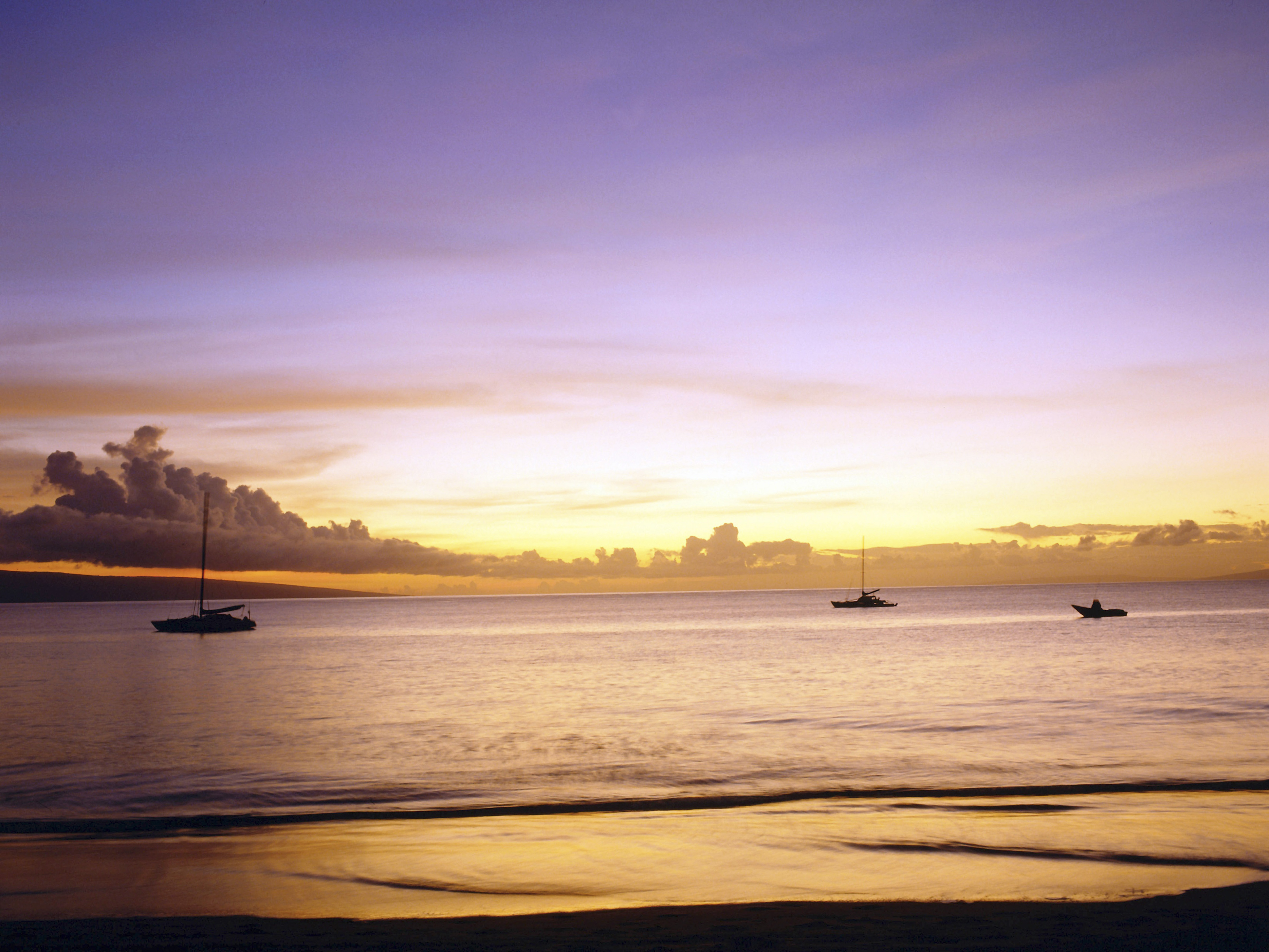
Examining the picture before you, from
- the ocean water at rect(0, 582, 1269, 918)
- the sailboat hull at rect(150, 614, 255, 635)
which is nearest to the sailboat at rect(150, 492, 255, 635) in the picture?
the sailboat hull at rect(150, 614, 255, 635)

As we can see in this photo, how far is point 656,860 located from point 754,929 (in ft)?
15.8

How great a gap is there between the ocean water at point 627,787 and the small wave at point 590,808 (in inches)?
5.2

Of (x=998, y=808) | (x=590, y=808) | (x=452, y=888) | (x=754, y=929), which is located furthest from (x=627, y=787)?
(x=754, y=929)

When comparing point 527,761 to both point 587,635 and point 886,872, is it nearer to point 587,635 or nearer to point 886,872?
point 886,872

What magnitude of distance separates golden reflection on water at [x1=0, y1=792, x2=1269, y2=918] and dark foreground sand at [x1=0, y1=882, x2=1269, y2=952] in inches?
34.3

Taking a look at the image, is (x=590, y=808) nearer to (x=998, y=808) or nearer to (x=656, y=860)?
(x=656, y=860)

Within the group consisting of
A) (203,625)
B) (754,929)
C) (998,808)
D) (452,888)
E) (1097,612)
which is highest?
(754,929)

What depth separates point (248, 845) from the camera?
17781 mm

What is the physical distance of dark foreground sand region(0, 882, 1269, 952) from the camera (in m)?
10.6

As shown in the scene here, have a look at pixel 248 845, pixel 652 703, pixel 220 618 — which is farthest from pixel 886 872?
pixel 220 618

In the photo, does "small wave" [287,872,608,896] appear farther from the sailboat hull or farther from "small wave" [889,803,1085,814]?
the sailboat hull

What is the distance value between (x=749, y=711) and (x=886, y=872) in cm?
2634

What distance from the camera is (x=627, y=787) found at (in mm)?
24484

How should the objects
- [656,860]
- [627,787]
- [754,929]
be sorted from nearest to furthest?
[754,929] → [656,860] → [627,787]
